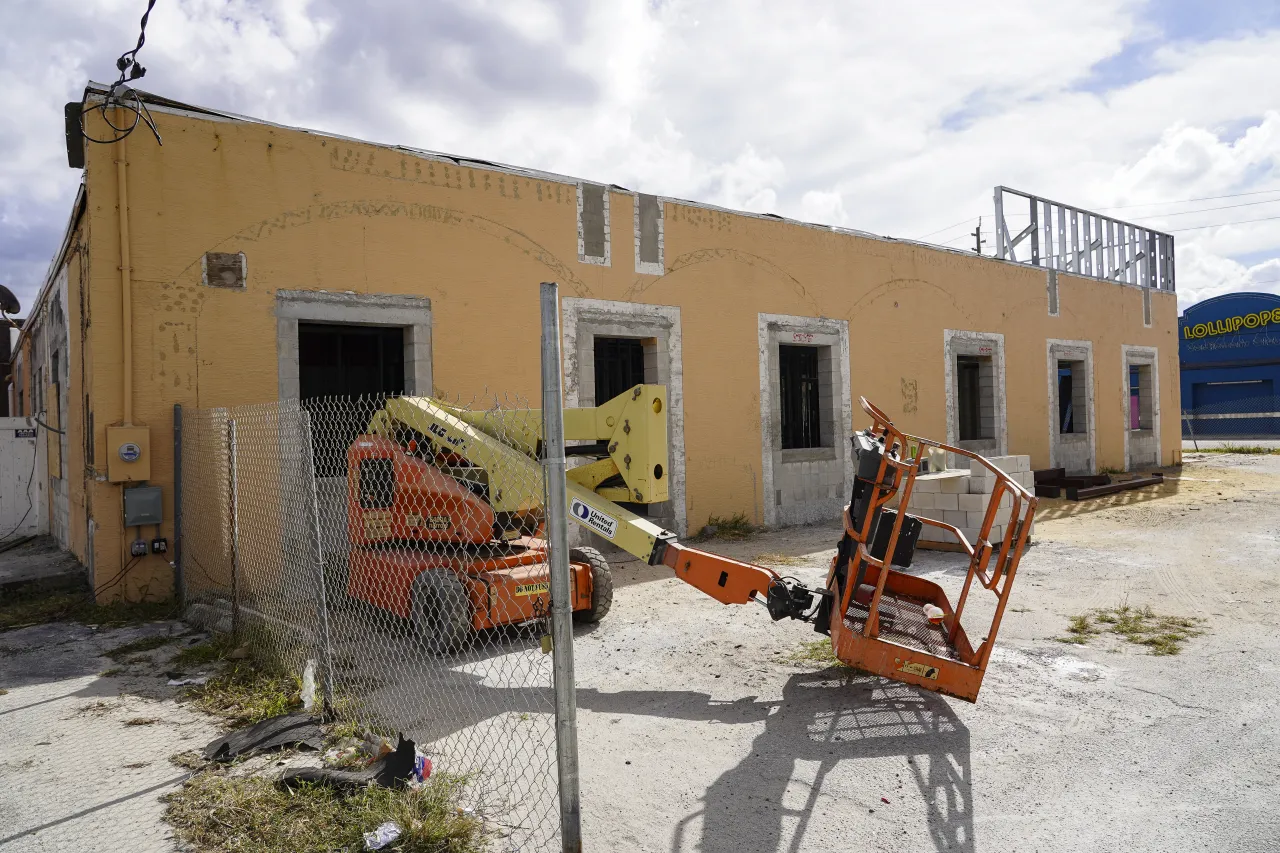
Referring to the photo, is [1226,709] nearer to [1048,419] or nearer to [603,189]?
[603,189]

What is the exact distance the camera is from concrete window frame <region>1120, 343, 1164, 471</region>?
18.9m

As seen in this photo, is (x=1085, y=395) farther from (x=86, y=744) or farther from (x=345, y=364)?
(x=86, y=744)

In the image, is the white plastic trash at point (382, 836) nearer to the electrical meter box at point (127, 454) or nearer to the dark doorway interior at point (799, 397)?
the electrical meter box at point (127, 454)

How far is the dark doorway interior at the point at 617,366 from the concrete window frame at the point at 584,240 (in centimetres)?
109

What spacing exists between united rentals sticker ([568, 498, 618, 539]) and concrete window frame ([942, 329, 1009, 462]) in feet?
36.0

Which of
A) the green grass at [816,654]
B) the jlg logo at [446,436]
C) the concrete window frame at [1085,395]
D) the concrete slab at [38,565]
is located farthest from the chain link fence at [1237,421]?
the concrete slab at [38,565]

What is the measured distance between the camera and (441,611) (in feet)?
17.6

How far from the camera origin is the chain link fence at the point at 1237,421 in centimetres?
3192

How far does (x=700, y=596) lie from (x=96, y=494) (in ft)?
17.7

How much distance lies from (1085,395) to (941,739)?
1655 cm

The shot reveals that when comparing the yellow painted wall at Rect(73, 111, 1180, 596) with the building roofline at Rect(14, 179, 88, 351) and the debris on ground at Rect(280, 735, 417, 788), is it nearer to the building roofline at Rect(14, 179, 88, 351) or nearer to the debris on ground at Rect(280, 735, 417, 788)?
the building roofline at Rect(14, 179, 88, 351)

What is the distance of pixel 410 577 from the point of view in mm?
5684

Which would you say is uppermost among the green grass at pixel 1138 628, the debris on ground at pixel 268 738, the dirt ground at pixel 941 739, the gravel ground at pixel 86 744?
the debris on ground at pixel 268 738

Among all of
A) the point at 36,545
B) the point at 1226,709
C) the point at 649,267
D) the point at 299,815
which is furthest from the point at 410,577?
the point at 36,545
